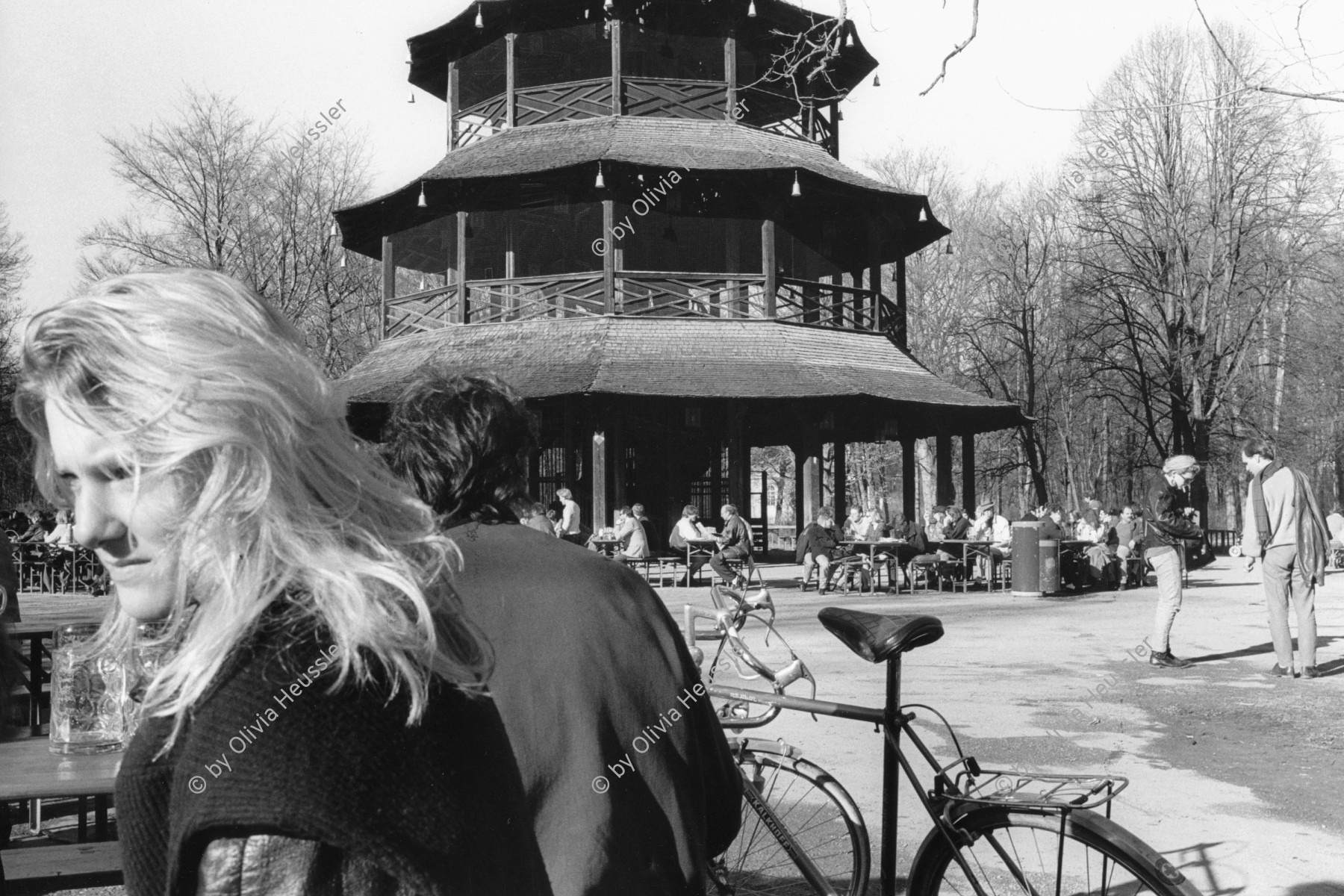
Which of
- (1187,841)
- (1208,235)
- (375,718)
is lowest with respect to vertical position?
(1187,841)

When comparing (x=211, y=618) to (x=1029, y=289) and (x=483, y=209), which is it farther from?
(x=1029, y=289)

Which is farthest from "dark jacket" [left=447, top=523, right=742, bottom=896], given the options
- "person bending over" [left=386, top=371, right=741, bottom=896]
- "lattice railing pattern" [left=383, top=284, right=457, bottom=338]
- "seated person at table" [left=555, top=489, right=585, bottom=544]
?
"lattice railing pattern" [left=383, top=284, right=457, bottom=338]

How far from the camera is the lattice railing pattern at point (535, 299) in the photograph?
998 inches

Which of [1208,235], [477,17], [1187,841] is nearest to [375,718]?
[1187,841]

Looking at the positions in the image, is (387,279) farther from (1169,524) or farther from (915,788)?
(915,788)

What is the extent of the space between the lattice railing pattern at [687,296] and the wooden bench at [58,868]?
2053cm

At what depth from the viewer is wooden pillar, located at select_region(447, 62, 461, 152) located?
2872 cm

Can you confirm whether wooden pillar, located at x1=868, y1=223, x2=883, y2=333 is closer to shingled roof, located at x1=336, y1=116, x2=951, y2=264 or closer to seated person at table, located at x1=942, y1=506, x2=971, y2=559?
shingled roof, located at x1=336, y1=116, x2=951, y2=264

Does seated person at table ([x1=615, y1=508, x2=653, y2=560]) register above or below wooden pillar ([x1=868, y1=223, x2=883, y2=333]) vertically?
below

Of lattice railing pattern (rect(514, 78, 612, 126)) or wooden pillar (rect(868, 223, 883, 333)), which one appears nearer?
wooden pillar (rect(868, 223, 883, 333))

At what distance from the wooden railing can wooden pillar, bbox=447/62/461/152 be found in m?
3.88

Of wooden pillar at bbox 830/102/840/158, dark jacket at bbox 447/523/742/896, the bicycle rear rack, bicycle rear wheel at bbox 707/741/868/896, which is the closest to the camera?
dark jacket at bbox 447/523/742/896

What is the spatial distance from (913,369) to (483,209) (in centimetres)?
932

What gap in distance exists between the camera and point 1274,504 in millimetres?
10258
